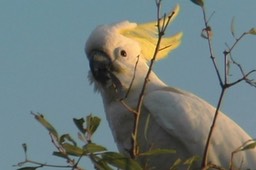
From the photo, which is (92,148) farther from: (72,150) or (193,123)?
(193,123)

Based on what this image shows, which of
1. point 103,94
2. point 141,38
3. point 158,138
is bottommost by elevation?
point 158,138

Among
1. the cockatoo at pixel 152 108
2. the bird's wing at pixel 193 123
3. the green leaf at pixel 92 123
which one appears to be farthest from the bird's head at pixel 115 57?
the green leaf at pixel 92 123

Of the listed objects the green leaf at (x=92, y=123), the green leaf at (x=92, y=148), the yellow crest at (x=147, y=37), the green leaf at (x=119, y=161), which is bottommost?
the green leaf at (x=119, y=161)

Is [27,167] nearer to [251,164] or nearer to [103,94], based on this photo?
[251,164]

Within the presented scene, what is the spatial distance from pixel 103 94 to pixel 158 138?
0.78 metres

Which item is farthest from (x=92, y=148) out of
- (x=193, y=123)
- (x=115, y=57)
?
(x=115, y=57)

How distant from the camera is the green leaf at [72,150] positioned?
173 centimetres

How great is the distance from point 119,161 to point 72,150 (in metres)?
0.15

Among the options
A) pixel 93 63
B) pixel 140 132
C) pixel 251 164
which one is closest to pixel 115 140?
pixel 140 132

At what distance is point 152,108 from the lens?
352cm

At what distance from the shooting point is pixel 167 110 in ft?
11.4

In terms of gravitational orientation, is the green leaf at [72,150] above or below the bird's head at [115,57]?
below

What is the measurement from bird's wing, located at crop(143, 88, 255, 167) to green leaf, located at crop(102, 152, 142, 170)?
152cm

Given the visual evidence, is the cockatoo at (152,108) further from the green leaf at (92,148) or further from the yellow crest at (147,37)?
the green leaf at (92,148)
